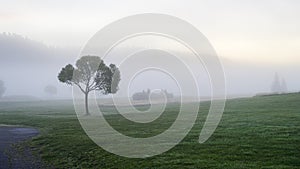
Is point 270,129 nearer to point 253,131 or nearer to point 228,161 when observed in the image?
point 253,131

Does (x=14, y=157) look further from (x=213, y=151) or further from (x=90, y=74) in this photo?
(x=90, y=74)

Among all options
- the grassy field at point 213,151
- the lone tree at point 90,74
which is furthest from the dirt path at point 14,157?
the lone tree at point 90,74

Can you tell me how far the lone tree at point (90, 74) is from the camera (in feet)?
310

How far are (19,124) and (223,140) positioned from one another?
5356 cm

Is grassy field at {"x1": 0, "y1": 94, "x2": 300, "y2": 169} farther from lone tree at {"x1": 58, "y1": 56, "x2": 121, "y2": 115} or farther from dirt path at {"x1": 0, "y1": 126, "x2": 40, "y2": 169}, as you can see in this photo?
lone tree at {"x1": 58, "y1": 56, "x2": 121, "y2": 115}

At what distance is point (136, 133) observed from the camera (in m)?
48.0

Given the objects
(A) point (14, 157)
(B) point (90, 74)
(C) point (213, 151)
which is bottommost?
(A) point (14, 157)

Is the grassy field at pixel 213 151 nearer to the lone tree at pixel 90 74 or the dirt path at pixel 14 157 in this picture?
the dirt path at pixel 14 157

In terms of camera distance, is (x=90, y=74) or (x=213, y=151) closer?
(x=213, y=151)

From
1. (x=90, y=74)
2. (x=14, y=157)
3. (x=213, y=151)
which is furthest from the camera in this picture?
(x=90, y=74)

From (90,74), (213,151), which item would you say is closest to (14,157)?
(213,151)

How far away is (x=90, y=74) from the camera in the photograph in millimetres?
96375

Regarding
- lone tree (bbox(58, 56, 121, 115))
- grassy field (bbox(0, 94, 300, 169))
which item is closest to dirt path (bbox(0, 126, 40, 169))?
grassy field (bbox(0, 94, 300, 169))

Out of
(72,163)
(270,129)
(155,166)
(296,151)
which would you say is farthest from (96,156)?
(270,129)
